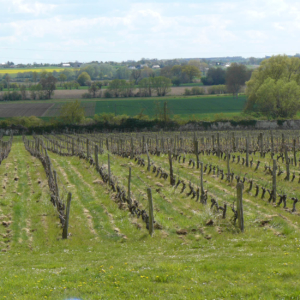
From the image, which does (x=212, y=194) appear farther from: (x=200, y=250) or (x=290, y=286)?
(x=290, y=286)

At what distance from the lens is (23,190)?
2339 cm

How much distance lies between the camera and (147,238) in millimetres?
15016

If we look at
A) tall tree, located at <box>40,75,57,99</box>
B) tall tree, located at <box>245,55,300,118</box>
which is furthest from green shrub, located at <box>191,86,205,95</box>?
tall tree, located at <box>40,75,57,99</box>

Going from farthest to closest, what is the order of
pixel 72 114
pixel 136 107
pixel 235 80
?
pixel 235 80
pixel 136 107
pixel 72 114

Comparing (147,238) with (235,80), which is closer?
(147,238)

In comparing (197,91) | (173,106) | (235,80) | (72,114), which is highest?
(235,80)

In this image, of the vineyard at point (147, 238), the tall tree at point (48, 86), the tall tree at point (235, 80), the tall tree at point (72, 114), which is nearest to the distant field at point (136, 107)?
the tall tree at point (235, 80)

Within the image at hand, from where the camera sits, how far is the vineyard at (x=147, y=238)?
340 inches

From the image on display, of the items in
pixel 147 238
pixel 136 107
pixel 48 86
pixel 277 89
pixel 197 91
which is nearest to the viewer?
pixel 147 238

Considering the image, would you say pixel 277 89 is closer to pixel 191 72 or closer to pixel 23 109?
pixel 23 109

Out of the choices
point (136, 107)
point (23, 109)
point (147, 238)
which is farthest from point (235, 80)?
point (147, 238)

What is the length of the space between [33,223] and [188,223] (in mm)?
6097

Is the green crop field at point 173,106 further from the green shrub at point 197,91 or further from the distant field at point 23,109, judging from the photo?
the green shrub at point 197,91

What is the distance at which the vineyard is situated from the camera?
862 cm
